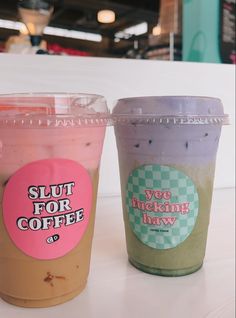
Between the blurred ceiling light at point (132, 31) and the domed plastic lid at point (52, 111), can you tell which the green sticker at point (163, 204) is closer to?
the domed plastic lid at point (52, 111)

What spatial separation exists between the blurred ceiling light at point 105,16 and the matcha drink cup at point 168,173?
304 centimetres

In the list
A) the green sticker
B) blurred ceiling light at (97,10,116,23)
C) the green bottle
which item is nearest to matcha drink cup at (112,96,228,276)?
the green sticker

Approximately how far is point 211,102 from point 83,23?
358 cm

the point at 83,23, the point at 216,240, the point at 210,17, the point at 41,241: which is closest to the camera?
the point at 41,241

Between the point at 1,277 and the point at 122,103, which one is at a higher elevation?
the point at 122,103

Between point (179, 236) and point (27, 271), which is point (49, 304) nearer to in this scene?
point (27, 271)

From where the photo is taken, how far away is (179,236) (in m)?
0.45

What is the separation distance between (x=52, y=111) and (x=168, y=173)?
17 centimetres

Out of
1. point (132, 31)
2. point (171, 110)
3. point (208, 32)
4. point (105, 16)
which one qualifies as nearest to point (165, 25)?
point (208, 32)

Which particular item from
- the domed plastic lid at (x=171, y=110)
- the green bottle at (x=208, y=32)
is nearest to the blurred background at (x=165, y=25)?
the green bottle at (x=208, y=32)

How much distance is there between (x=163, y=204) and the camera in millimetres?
436

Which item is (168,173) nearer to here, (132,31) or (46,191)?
(46,191)

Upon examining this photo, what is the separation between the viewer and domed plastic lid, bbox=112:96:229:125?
0.42m

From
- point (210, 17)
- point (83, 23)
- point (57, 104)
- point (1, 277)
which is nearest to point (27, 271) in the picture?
point (1, 277)
